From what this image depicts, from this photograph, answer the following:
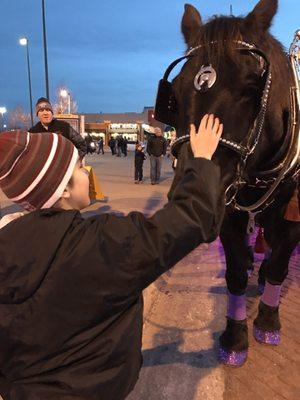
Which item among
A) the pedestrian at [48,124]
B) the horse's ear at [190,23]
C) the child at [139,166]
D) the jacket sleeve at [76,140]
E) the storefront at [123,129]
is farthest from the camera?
the storefront at [123,129]

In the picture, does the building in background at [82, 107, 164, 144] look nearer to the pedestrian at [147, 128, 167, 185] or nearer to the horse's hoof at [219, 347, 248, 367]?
the pedestrian at [147, 128, 167, 185]

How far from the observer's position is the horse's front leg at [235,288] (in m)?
3.09

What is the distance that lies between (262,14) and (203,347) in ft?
7.64

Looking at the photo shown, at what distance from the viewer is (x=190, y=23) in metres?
2.57

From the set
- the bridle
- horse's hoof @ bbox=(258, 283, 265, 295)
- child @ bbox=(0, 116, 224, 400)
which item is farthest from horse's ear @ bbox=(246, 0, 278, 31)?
horse's hoof @ bbox=(258, 283, 265, 295)

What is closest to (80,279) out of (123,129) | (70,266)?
(70,266)

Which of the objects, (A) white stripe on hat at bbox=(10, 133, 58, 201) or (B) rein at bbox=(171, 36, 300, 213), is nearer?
(A) white stripe on hat at bbox=(10, 133, 58, 201)

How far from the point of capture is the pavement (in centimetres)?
274

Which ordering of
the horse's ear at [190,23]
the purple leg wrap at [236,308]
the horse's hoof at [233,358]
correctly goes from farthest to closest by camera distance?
1. the purple leg wrap at [236,308]
2. the horse's hoof at [233,358]
3. the horse's ear at [190,23]

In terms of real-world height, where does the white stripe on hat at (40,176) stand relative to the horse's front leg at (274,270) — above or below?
above

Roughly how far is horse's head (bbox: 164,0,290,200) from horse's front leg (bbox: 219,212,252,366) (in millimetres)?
803

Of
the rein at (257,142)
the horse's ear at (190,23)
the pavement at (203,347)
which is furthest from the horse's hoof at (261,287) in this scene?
the horse's ear at (190,23)

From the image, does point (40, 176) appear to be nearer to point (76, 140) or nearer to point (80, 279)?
point (80, 279)

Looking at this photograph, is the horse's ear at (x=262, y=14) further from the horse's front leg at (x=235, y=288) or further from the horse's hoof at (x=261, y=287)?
the horse's hoof at (x=261, y=287)
